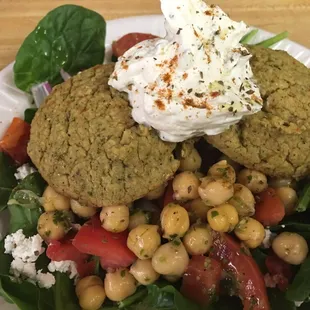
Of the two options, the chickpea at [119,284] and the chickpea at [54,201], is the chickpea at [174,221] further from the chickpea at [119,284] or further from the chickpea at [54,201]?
the chickpea at [54,201]

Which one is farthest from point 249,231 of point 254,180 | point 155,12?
point 155,12

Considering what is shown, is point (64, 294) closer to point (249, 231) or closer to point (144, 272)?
point (144, 272)

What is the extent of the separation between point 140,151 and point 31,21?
5.55ft

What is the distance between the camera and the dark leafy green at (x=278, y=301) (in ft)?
6.75

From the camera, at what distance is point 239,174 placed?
2.23 metres

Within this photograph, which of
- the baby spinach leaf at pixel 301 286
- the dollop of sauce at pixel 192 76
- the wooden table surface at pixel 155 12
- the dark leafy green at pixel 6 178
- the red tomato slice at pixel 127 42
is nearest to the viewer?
the dollop of sauce at pixel 192 76

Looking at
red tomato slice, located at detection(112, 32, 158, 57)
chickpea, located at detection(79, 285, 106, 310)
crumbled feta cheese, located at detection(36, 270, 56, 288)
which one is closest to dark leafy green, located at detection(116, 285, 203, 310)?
chickpea, located at detection(79, 285, 106, 310)

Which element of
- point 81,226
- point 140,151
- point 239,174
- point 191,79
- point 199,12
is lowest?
point 81,226

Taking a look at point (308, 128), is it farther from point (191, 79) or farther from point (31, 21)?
point (31, 21)

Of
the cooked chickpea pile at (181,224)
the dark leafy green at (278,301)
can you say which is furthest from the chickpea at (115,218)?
the dark leafy green at (278,301)

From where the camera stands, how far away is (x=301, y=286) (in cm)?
200

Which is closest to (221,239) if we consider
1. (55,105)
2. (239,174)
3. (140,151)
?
(239,174)

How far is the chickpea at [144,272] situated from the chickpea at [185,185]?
30cm

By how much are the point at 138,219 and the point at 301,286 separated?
2.35ft
